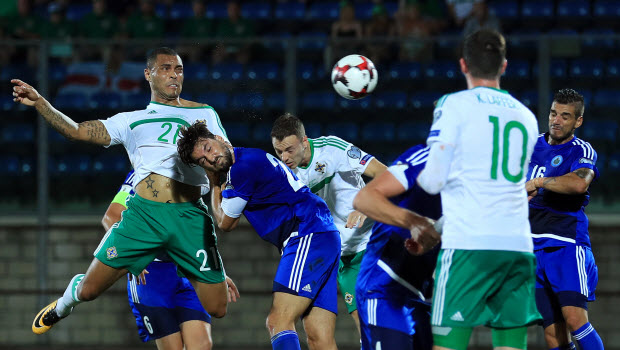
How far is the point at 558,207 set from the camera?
227 inches

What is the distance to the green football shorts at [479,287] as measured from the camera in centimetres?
349

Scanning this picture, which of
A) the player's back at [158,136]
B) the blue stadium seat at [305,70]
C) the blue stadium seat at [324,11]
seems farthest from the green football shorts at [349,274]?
the blue stadium seat at [324,11]

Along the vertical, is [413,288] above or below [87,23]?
below

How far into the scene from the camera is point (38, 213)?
863 centimetres

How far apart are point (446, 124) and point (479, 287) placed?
687 millimetres

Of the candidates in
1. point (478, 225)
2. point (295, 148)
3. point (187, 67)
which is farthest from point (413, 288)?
point (187, 67)

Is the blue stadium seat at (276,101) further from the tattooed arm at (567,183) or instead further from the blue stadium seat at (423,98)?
the tattooed arm at (567,183)

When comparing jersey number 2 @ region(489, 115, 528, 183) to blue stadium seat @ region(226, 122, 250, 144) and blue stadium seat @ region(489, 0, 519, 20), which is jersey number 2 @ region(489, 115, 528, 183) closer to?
blue stadium seat @ region(226, 122, 250, 144)

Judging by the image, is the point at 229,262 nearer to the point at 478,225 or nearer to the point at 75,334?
the point at 75,334

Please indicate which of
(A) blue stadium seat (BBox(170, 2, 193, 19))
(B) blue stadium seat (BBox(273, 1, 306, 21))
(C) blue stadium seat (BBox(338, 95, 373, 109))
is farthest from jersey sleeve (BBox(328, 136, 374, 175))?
(A) blue stadium seat (BBox(170, 2, 193, 19))

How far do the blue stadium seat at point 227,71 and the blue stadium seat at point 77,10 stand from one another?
10.2 feet

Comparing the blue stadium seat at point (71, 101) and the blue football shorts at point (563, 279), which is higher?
the blue stadium seat at point (71, 101)

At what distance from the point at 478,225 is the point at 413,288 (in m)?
0.56

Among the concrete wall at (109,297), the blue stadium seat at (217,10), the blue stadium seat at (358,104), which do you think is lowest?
the concrete wall at (109,297)
